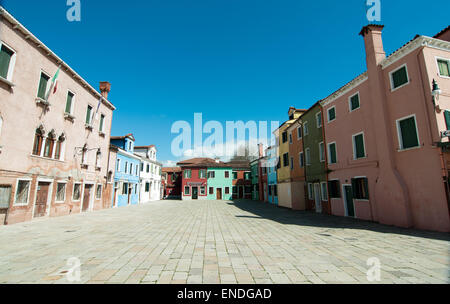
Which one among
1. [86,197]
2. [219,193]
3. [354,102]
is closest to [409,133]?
[354,102]

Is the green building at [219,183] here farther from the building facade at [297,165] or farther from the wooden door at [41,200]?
the wooden door at [41,200]

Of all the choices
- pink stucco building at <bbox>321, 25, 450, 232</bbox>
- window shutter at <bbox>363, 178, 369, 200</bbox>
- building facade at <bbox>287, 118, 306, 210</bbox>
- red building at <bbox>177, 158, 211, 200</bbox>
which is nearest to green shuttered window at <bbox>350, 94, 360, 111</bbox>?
pink stucco building at <bbox>321, 25, 450, 232</bbox>

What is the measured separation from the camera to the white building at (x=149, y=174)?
110 ft

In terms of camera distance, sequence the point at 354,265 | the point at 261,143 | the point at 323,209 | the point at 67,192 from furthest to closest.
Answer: the point at 261,143 < the point at 323,209 < the point at 67,192 < the point at 354,265

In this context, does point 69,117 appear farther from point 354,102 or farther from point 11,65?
point 354,102

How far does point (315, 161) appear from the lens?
18031 millimetres

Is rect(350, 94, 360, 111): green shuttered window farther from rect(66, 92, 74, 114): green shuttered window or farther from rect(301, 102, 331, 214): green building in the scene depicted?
rect(66, 92, 74, 114): green shuttered window

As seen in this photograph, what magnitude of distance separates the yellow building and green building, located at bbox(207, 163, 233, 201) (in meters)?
16.3

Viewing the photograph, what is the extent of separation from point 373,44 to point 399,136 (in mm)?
5835

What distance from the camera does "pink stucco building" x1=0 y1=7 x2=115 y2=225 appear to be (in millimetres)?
10836
